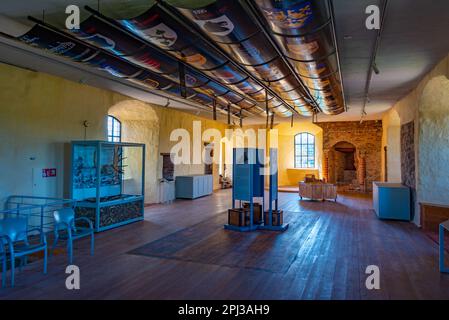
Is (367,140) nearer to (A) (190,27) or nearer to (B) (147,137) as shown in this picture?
(B) (147,137)

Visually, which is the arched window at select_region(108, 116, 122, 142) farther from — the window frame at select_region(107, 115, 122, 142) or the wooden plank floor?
the wooden plank floor

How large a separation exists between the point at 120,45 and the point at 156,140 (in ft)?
21.9

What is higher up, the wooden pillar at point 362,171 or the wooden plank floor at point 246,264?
the wooden pillar at point 362,171

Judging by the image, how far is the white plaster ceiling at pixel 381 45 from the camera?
11.5 feet

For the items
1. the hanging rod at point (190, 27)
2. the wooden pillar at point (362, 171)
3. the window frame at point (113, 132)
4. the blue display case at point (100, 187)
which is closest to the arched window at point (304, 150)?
the wooden pillar at point (362, 171)

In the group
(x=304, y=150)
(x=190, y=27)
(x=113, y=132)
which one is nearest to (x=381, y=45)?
(x=190, y=27)

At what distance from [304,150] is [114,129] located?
34.8 ft

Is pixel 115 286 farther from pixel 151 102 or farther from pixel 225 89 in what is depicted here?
pixel 151 102

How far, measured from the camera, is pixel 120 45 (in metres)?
3.66

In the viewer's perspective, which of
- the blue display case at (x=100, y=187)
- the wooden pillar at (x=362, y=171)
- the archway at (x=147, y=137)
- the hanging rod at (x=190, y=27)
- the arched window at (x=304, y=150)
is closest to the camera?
the hanging rod at (x=190, y=27)

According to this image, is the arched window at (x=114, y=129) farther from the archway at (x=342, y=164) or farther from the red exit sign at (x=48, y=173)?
the archway at (x=342, y=164)

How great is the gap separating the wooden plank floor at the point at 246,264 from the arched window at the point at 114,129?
139 inches

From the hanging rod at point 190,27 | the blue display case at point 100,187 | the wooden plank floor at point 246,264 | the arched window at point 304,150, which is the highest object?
the hanging rod at point 190,27

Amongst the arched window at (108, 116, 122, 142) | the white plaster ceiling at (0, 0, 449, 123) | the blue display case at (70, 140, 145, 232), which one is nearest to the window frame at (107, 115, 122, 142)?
the arched window at (108, 116, 122, 142)
